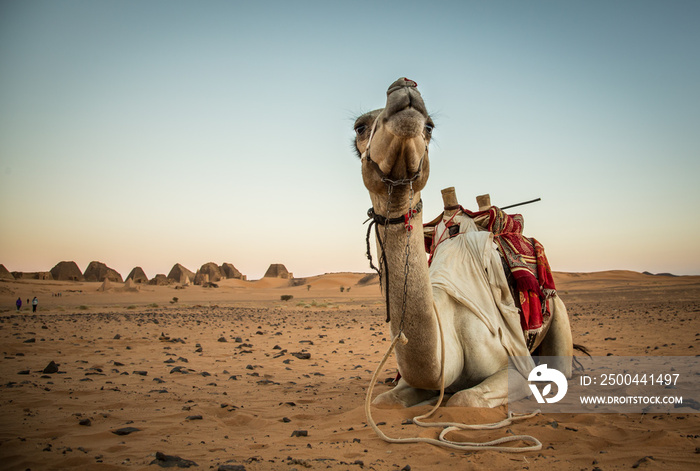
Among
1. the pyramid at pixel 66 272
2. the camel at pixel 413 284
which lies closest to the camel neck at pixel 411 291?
the camel at pixel 413 284

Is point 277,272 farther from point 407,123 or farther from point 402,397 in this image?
point 407,123

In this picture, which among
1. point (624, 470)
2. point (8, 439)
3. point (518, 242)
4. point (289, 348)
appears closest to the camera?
point (624, 470)

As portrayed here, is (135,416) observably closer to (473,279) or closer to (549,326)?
(473,279)

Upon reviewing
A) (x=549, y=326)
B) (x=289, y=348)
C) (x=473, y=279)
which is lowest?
(x=289, y=348)

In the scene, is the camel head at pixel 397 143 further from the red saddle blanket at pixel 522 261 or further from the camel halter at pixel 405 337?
the red saddle blanket at pixel 522 261

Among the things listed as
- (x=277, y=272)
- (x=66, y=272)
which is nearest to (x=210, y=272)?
(x=277, y=272)

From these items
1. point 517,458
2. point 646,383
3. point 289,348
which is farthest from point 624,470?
point 289,348

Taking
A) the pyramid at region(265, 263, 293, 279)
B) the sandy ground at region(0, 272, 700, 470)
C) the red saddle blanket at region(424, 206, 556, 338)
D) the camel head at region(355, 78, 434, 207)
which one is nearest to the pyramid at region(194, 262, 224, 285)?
the pyramid at region(265, 263, 293, 279)

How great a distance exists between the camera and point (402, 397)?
4.28 m

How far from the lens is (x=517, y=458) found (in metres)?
3.00

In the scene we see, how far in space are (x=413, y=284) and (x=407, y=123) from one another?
47.8 inches

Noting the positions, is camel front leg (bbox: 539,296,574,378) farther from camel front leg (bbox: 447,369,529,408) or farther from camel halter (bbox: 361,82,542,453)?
camel halter (bbox: 361,82,542,453)

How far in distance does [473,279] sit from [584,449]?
2072 millimetres

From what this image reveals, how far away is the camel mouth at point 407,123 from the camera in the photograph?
268cm
